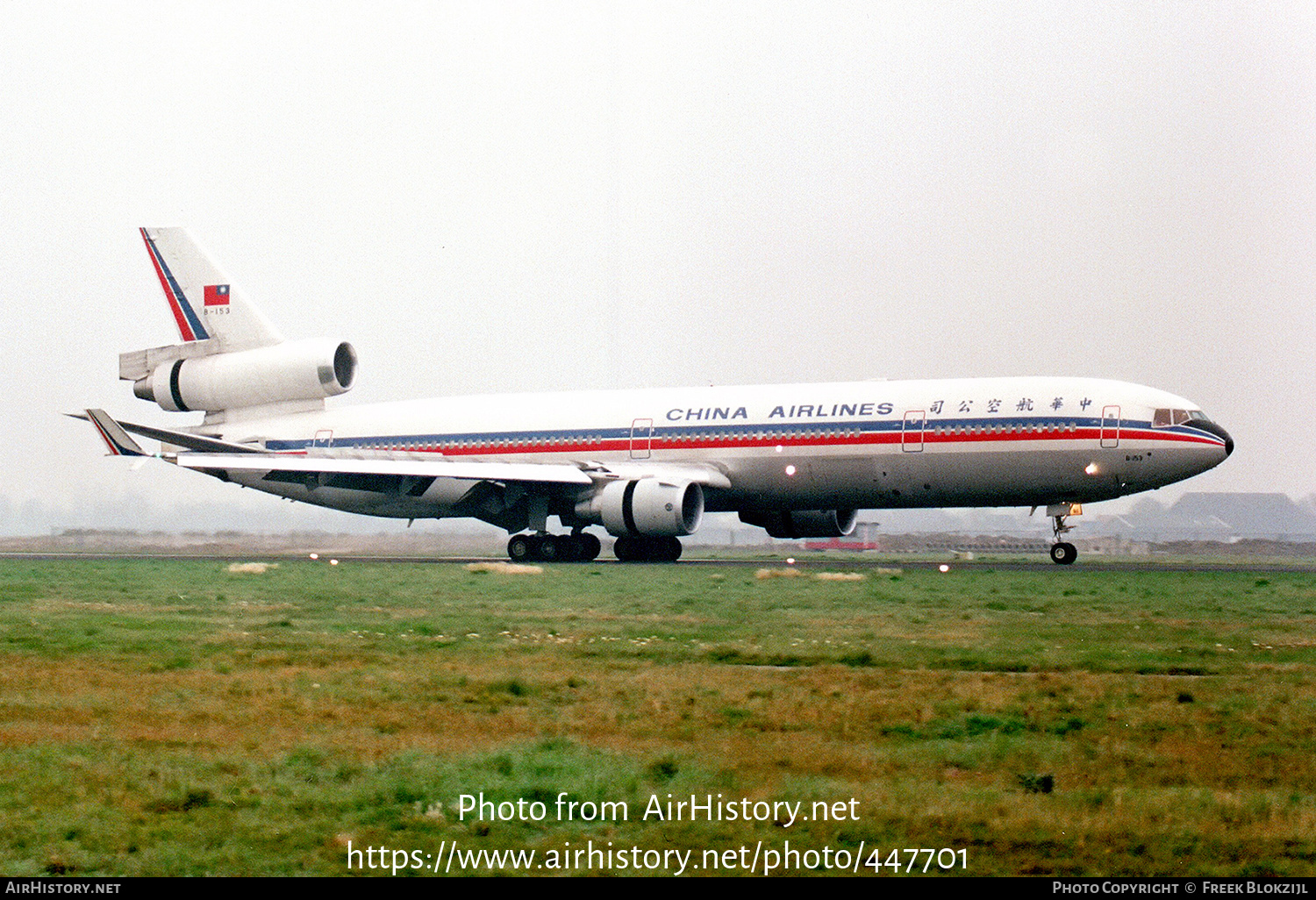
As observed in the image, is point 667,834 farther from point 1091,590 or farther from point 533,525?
point 533,525

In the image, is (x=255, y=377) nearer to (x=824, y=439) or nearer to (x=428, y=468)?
(x=428, y=468)

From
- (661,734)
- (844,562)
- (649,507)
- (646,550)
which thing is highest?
(649,507)

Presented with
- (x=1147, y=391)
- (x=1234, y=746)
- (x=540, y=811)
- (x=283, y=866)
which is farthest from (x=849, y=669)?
(x=1147, y=391)

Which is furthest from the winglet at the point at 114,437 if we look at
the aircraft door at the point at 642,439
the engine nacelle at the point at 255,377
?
the aircraft door at the point at 642,439

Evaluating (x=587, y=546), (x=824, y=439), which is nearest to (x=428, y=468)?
(x=587, y=546)

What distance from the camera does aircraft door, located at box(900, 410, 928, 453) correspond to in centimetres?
3281

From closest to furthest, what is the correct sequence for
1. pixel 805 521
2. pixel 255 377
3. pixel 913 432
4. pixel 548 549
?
1. pixel 913 432
2. pixel 548 549
3. pixel 805 521
4. pixel 255 377

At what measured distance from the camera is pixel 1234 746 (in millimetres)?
9234

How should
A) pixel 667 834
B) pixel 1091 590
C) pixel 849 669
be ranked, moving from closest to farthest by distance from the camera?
pixel 667 834 → pixel 849 669 → pixel 1091 590

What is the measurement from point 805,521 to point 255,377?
52.9 ft

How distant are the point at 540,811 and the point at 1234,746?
15.1 feet

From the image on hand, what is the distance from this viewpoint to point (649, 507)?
33.0m

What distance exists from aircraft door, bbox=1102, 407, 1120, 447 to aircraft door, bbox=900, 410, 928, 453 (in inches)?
152

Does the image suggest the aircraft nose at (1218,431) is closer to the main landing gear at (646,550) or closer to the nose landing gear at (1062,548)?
the nose landing gear at (1062,548)
